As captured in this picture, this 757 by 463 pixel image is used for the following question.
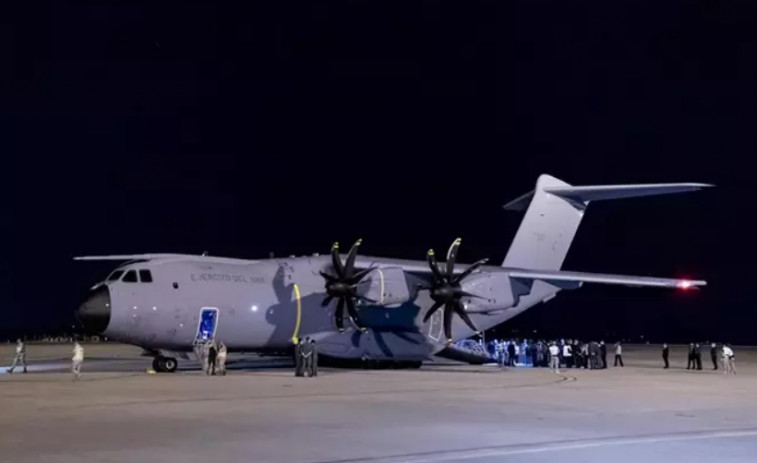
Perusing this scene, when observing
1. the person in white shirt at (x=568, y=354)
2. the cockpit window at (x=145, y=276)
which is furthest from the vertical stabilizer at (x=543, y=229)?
the cockpit window at (x=145, y=276)

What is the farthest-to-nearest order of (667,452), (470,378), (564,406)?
1. (470,378)
2. (564,406)
3. (667,452)

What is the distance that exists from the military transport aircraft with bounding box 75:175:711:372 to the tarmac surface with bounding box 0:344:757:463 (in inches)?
121

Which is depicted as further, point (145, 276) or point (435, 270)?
point (435, 270)

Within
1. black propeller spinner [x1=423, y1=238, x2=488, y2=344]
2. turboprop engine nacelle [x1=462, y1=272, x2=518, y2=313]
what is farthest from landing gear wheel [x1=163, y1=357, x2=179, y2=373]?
turboprop engine nacelle [x1=462, y1=272, x2=518, y2=313]

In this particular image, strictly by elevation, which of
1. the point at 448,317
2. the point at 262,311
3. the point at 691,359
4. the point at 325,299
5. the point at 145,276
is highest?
the point at 145,276

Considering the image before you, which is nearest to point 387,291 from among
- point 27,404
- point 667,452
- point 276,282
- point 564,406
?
point 276,282

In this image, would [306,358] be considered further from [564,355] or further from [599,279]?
[564,355]

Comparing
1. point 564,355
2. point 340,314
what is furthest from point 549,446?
point 564,355

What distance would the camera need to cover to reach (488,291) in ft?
99.8

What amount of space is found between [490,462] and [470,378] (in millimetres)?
15226

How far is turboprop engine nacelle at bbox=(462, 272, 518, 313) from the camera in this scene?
1193 inches

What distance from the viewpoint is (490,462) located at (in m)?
10.3

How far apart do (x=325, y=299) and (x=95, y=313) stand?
6784mm

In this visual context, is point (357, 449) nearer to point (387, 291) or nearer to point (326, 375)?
point (326, 375)
